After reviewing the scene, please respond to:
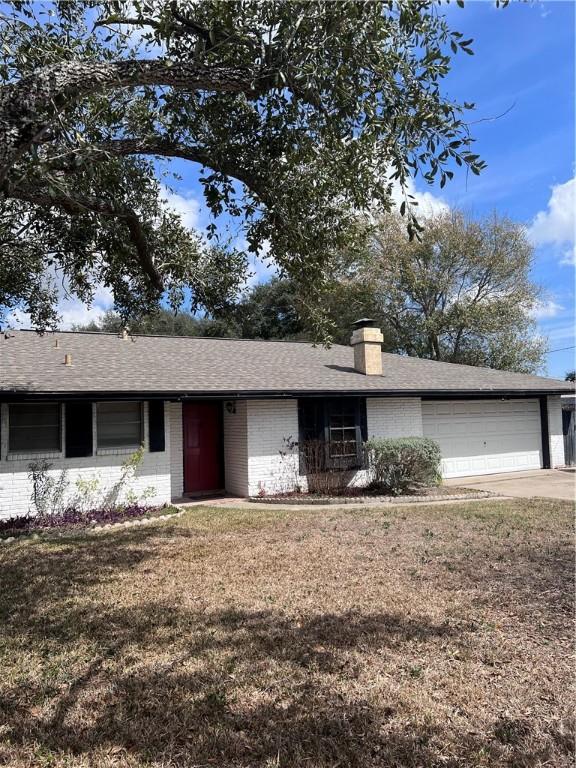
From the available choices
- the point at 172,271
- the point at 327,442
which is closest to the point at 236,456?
the point at 327,442

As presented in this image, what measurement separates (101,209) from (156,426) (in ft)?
20.5

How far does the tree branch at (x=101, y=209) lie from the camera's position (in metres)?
6.08

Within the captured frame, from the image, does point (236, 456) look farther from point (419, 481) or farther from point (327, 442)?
point (419, 481)

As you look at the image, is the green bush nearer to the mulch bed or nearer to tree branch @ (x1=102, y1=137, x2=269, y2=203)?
the mulch bed

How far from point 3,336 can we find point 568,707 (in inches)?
559

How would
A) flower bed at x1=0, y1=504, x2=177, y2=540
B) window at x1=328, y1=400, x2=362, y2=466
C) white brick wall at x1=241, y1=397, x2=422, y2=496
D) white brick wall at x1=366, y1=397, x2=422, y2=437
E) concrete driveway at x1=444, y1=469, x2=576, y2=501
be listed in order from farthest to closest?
1. white brick wall at x1=366, y1=397, x2=422, y2=437
2. window at x1=328, y1=400, x2=362, y2=466
3. white brick wall at x1=241, y1=397, x2=422, y2=496
4. concrete driveway at x1=444, y1=469, x2=576, y2=501
5. flower bed at x1=0, y1=504, x2=177, y2=540

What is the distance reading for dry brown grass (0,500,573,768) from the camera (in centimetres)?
323

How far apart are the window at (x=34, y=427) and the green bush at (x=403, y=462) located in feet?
24.4

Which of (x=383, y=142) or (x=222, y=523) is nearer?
(x=383, y=142)

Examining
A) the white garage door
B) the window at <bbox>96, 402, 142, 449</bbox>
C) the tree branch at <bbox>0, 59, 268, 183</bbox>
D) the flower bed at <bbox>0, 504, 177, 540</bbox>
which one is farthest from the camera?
the white garage door

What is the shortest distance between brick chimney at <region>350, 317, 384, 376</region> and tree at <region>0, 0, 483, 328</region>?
26.3 feet

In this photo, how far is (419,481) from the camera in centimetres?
1359

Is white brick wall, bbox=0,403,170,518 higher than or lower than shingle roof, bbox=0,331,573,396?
lower

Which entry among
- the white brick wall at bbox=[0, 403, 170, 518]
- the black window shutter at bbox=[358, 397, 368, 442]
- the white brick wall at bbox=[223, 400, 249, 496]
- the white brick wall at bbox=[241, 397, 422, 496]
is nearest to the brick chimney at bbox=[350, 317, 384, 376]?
the black window shutter at bbox=[358, 397, 368, 442]
